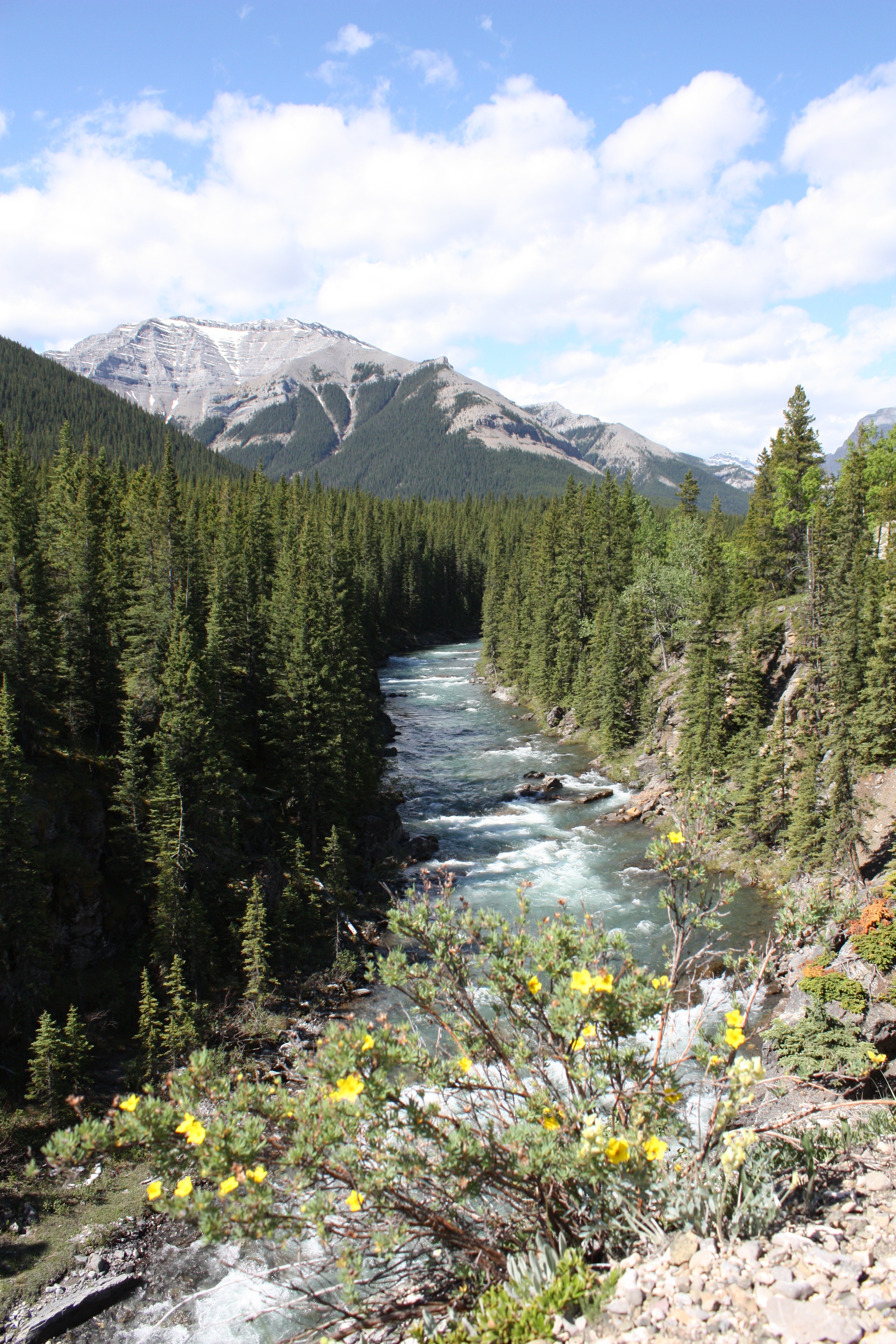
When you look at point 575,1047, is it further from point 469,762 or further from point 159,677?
point 469,762

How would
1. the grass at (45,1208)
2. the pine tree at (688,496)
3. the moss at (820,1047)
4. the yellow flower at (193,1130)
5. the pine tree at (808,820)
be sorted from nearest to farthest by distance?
1. the yellow flower at (193,1130)
2. the grass at (45,1208)
3. the moss at (820,1047)
4. the pine tree at (808,820)
5. the pine tree at (688,496)

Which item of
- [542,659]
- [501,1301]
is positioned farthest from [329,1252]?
[542,659]

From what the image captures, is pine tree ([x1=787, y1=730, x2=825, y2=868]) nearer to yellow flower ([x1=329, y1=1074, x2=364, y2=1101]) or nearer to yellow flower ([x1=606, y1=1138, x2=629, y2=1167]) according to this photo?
yellow flower ([x1=606, y1=1138, x2=629, y2=1167])

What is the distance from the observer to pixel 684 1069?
15.7 meters

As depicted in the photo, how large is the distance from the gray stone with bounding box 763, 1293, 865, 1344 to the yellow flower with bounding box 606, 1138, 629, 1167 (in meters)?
1.17

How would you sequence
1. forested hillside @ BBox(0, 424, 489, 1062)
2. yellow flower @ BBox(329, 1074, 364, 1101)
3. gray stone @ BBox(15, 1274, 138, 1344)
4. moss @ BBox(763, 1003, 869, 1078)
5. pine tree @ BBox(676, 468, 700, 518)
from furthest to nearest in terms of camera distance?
pine tree @ BBox(676, 468, 700, 518) → forested hillside @ BBox(0, 424, 489, 1062) → moss @ BBox(763, 1003, 869, 1078) → gray stone @ BBox(15, 1274, 138, 1344) → yellow flower @ BBox(329, 1074, 364, 1101)

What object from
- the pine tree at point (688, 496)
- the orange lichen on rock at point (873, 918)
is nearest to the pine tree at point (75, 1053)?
the orange lichen on rock at point (873, 918)

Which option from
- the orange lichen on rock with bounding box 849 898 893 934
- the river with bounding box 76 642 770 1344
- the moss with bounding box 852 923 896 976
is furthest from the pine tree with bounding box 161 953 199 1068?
the orange lichen on rock with bounding box 849 898 893 934

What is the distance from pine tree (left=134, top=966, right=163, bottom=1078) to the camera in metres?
17.6

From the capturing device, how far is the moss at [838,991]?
48.1ft

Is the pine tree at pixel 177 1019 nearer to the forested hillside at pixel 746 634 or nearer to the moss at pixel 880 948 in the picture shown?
the forested hillside at pixel 746 634

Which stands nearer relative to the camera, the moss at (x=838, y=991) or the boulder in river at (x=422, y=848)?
the moss at (x=838, y=991)

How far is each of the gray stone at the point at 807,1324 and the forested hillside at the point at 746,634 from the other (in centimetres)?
466

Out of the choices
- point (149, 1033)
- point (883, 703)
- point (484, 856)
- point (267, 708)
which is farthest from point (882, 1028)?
point (267, 708)
